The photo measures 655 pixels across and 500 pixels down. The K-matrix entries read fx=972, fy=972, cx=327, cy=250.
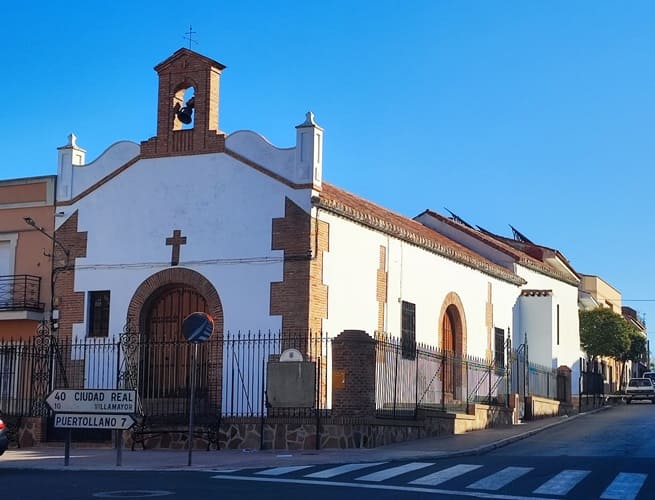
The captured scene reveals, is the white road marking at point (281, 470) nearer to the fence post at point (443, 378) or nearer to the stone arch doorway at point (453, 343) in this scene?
the fence post at point (443, 378)

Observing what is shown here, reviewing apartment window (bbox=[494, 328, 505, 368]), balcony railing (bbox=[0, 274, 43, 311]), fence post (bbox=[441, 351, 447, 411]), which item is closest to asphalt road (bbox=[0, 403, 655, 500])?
fence post (bbox=[441, 351, 447, 411])

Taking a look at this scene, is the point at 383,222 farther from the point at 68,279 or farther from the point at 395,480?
the point at 395,480

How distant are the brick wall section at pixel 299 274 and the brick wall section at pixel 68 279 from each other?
543 cm

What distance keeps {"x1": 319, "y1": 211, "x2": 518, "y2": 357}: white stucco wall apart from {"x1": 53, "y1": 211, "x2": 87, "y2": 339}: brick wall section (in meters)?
6.54

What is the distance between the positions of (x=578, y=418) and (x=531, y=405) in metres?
2.11

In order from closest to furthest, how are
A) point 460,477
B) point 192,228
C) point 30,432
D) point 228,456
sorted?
point 460,477, point 228,456, point 30,432, point 192,228

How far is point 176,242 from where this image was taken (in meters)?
24.0

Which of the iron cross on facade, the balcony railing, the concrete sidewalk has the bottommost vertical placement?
the concrete sidewalk

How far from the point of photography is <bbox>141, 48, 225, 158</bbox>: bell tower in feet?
79.8

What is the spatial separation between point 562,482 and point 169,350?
12.1 metres

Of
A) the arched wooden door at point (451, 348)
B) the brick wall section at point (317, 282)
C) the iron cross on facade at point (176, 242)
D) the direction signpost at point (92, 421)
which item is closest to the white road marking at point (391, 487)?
the direction signpost at point (92, 421)

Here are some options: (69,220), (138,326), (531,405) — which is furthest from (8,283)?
(531,405)

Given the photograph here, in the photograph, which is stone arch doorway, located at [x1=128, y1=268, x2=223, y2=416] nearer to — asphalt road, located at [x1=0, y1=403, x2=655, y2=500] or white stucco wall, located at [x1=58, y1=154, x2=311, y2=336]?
white stucco wall, located at [x1=58, y1=154, x2=311, y2=336]

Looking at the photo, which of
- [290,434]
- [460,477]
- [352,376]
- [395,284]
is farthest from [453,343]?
[460,477]
